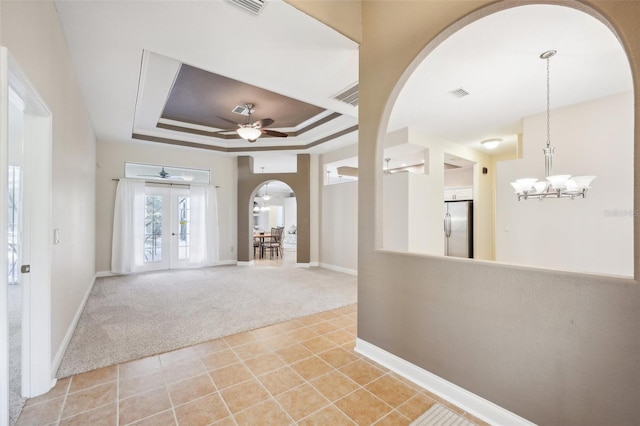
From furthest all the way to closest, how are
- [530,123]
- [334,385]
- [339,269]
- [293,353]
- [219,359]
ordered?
[339,269] < [530,123] < [293,353] < [219,359] < [334,385]

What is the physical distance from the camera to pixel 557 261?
418 centimetres

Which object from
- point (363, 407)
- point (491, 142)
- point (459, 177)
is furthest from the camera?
point (459, 177)

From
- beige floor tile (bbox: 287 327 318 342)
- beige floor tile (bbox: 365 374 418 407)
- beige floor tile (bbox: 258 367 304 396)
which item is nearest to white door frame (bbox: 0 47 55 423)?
beige floor tile (bbox: 258 367 304 396)

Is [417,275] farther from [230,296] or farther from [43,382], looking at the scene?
[230,296]

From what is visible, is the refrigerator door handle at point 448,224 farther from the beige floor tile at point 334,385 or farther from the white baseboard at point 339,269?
the beige floor tile at point 334,385

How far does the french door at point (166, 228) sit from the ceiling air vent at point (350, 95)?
4861 millimetres

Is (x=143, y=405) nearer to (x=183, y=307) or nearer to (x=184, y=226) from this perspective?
(x=183, y=307)

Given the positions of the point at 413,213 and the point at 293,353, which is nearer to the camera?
the point at 293,353

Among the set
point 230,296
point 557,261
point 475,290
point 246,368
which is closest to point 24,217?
point 246,368

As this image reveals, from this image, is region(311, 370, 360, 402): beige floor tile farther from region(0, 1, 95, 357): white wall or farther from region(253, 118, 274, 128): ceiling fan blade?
region(253, 118, 274, 128): ceiling fan blade

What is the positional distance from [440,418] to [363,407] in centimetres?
49

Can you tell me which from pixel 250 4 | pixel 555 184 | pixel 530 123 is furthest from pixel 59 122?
pixel 530 123

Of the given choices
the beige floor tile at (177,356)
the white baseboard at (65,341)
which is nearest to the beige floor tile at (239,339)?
the beige floor tile at (177,356)

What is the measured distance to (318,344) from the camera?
2850 mm
